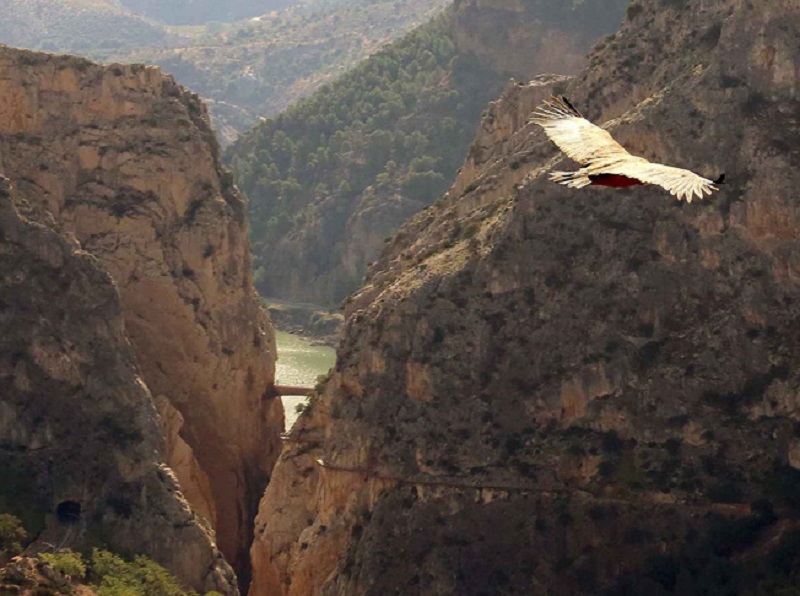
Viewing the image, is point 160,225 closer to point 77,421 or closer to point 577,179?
point 77,421

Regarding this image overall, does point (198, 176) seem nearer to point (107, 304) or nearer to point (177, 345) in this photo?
point (177, 345)

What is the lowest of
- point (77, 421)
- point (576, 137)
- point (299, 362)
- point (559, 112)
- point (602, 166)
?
point (299, 362)

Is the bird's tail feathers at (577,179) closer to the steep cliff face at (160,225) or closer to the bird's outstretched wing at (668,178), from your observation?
the bird's outstretched wing at (668,178)

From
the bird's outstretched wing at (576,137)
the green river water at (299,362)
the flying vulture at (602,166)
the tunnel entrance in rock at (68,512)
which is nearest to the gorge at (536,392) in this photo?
the tunnel entrance in rock at (68,512)

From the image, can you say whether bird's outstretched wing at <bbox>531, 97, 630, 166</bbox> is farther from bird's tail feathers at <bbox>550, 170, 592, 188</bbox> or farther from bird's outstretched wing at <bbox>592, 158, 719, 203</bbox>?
bird's outstretched wing at <bbox>592, 158, 719, 203</bbox>

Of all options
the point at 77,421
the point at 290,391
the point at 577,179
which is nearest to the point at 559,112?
the point at 577,179

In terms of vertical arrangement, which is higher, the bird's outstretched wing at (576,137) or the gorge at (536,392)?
the bird's outstretched wing at (576,137)

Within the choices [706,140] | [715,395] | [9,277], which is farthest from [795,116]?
[9,277]

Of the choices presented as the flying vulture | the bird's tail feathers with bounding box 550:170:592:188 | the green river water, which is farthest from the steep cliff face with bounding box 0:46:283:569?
the bird's tail feathers with bounding box 550:170:592:188
